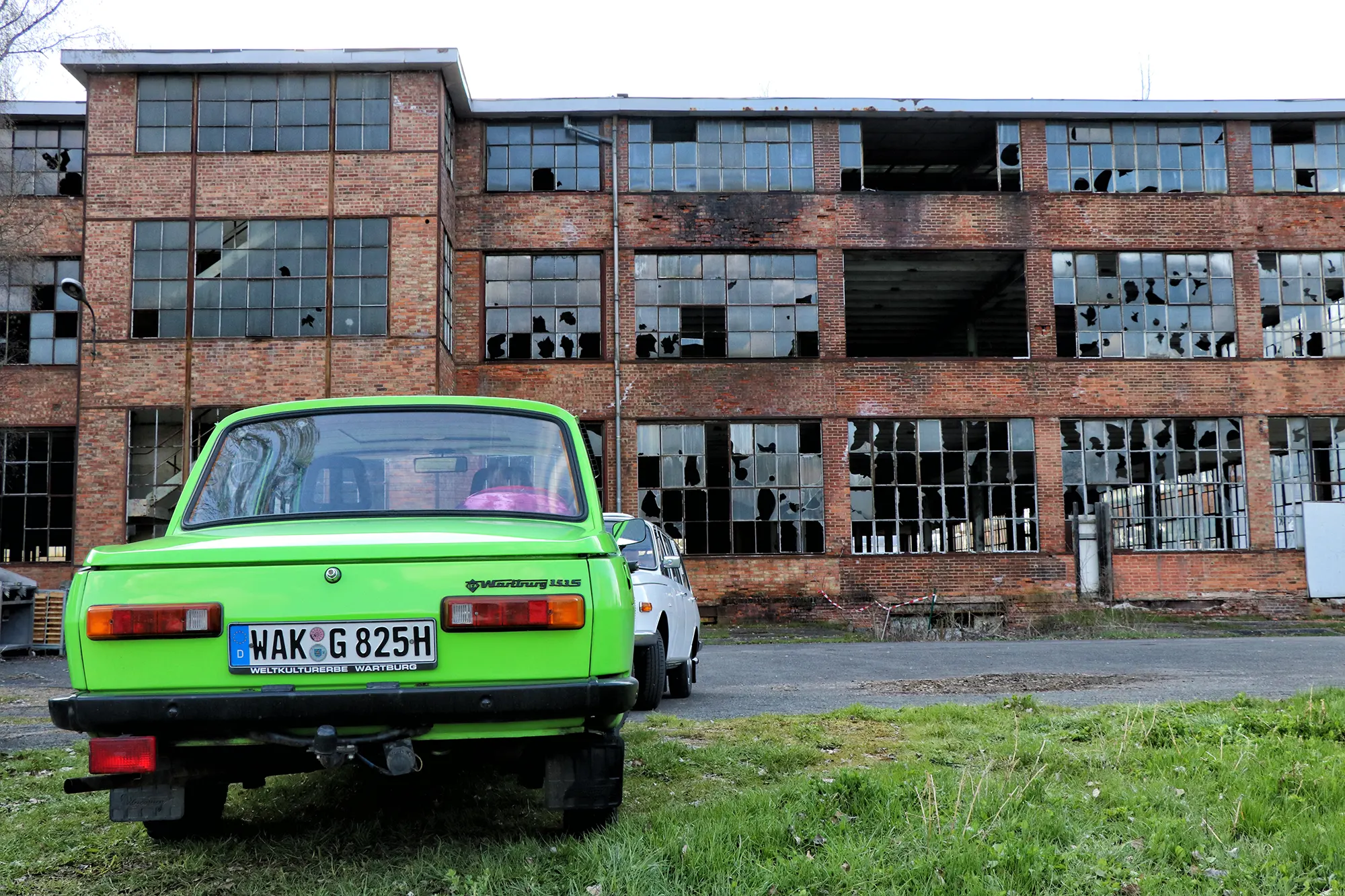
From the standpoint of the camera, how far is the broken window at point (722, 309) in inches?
974

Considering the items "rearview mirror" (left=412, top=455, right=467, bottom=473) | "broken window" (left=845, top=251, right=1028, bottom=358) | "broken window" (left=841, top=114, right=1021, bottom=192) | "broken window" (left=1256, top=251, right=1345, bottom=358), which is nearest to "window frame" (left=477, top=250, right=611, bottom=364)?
"broken window" (left=845, top=251, right=1028, bottom=358)

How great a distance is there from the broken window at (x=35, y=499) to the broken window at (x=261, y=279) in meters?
4.28

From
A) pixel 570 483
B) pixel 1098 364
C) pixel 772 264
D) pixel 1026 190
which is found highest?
pixel 1026 190

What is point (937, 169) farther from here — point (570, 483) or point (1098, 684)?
point (570, 483)

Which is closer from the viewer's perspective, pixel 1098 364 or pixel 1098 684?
pixel 1098 684

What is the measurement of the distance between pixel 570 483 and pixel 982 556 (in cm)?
2072

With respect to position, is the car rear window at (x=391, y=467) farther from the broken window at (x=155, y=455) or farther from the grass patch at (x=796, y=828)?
the broken window at (x=155, y=455)

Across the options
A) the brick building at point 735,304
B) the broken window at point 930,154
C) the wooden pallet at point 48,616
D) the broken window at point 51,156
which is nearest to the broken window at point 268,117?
the brick building at point 735,304

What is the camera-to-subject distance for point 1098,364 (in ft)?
82.3

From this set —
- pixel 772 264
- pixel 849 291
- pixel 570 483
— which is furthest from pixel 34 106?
pixel 570 483

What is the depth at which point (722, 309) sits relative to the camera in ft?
81.4

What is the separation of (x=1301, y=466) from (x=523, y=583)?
25.5m

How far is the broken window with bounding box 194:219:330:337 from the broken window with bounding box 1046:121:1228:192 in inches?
603

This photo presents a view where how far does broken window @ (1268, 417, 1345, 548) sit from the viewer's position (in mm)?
25125
